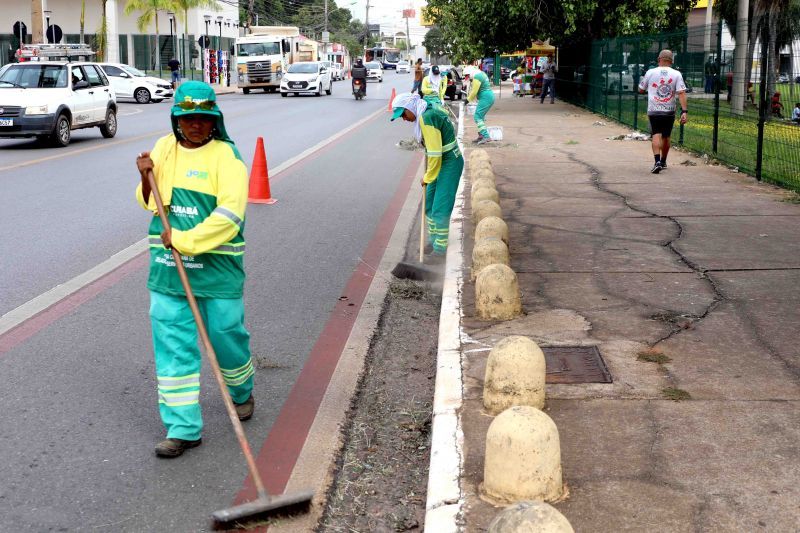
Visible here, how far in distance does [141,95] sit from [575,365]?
34872 mm

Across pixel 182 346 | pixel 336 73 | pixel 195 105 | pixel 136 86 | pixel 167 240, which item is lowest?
pixel 182 346

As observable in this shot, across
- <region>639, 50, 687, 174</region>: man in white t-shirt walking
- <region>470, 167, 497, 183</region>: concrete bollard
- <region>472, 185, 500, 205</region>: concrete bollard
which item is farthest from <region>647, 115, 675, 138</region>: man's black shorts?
<region>472, 185, 500, 205</region>: concrete bollard

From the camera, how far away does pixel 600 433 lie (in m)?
4.60

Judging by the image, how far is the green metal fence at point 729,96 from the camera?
507 inches

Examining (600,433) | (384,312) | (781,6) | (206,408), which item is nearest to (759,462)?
(600,433)

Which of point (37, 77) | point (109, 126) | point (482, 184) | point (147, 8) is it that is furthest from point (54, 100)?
point (147, 8)

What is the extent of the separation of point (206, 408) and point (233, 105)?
3194 centimetres

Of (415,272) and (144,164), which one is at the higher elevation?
(144,164)

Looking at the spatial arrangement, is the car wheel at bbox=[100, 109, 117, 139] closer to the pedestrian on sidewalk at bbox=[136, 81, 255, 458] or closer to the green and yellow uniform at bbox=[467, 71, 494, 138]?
the green and yellow uniform at bbox=[467, 71, 494, 138]

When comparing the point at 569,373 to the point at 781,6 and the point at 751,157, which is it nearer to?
the point at 751,157

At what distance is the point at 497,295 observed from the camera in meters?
6.59

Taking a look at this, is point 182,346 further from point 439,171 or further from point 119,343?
point 439,171

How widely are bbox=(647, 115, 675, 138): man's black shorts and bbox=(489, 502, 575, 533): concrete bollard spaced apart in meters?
12.4

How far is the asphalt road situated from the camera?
13.9 feet
